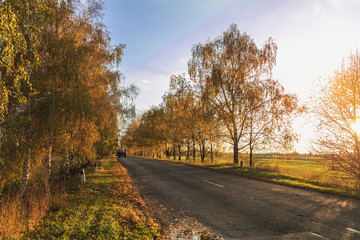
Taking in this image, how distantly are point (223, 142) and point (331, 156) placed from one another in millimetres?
11525

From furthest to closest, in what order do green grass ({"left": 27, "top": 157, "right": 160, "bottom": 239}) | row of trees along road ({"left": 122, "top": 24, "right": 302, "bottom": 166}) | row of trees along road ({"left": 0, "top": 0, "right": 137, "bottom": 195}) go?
row of trees along road ({"left": 122, "top": 24, "right": 302, "bottom": 166})
row of trees along road ({"left": 0, "top": 0, "right": 137, "bottom": 195})
green grass ({"left": 27, "top": 157, "right": 160, "bottom": 239})

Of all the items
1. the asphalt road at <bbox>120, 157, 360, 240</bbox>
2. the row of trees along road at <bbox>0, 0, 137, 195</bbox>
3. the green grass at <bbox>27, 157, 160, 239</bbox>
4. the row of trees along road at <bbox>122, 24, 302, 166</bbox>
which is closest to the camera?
the green grass at <bbox>27, 157, 160, 239</bbox>

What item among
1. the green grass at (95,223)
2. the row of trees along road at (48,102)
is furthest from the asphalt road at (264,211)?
the row of trees along road at (48,102)

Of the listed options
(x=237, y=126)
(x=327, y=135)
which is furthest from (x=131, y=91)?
(x=327, y=135)

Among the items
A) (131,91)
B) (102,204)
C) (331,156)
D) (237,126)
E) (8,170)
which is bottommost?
(102,204)

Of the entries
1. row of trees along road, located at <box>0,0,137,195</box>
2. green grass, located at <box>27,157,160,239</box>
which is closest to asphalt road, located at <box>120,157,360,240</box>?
green grass, located at <box>27,157,160,239</box>

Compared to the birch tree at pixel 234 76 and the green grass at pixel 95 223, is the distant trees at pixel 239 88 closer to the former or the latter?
the birch tree at pixel 234 76

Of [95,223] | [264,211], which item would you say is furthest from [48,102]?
[264,211]

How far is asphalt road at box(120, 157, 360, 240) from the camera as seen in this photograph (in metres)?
5.08

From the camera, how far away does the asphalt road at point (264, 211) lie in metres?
5.08

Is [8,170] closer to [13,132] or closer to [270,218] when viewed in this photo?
[13,132]

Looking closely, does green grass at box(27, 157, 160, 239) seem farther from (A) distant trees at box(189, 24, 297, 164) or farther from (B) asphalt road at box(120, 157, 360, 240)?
(A) distant trees at box(189, 24, 297, 164)

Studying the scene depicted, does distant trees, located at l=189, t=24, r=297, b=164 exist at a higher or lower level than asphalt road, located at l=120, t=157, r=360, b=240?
higher

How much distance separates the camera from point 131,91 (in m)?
18.0
